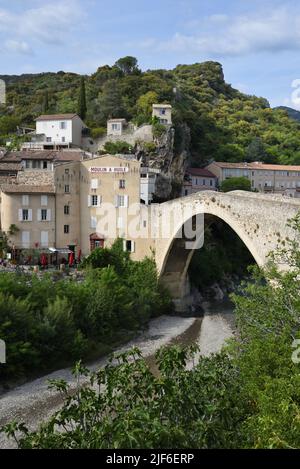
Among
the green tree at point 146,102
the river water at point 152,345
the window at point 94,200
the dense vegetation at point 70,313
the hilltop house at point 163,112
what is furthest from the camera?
the green tree at point 146,102

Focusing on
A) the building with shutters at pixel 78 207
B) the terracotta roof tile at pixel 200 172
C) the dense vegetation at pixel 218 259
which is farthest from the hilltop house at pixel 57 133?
the dense vegetation at pixel 218 259

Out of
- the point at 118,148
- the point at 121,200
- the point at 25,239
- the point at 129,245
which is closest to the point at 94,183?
the point at 121,200

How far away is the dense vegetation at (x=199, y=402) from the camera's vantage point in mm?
6438

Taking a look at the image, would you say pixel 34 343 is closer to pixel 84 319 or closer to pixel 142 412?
pixel 84 319

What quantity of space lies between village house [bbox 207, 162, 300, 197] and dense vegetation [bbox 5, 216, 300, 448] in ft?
152

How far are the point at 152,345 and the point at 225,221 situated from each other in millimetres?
7349

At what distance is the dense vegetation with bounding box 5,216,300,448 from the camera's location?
6438 mm

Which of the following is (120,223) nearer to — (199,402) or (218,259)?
(218,259)

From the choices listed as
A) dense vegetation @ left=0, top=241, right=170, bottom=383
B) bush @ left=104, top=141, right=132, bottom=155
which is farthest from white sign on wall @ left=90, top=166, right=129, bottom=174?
bush @ left=104, top=141, right=132, bottom=155

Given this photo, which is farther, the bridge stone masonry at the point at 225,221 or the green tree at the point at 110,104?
the green tree at the point at 110,104

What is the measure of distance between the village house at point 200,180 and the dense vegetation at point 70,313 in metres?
22.0

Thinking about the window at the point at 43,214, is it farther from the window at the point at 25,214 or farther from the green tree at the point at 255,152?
the green tree at the point at 255,152

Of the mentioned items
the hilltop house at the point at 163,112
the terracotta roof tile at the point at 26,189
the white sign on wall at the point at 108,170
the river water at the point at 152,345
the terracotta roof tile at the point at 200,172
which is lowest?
the river water at the point at 152,345
